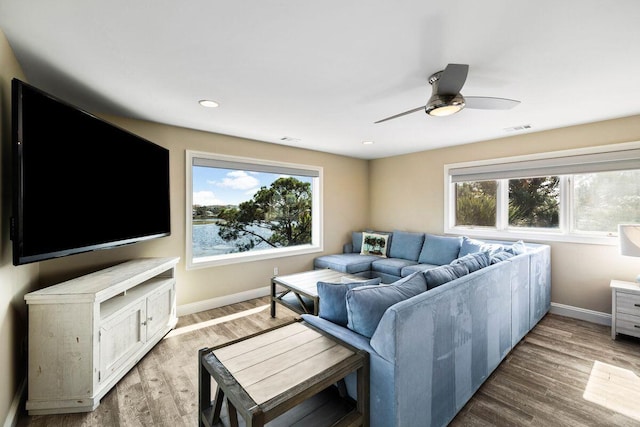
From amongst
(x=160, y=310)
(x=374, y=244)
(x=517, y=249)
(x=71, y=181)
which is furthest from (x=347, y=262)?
(x=71, y=181)

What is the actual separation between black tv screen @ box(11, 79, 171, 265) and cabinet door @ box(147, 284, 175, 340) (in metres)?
0.60

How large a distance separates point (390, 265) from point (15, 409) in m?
3.86

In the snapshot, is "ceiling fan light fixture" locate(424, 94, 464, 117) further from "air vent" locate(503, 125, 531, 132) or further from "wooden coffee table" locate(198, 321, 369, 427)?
"air vent" locate(503, 125, 531, 132)

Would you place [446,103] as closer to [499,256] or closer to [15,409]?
[499,256]

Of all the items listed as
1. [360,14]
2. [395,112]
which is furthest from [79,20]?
[395,112]

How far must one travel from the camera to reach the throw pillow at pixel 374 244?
4.69 meters

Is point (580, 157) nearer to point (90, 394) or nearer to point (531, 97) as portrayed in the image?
point (531, 97)

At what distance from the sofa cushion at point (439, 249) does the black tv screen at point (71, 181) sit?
3731mm

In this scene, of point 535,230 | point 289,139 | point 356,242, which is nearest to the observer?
point 535,230

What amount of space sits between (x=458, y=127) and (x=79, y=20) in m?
3.58

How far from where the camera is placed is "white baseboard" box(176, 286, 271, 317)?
3.33 m

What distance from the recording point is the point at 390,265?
160 inches

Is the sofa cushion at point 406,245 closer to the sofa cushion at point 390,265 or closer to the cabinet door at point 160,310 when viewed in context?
the sofa cushion at point 390,265

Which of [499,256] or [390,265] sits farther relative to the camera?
[390,265]
